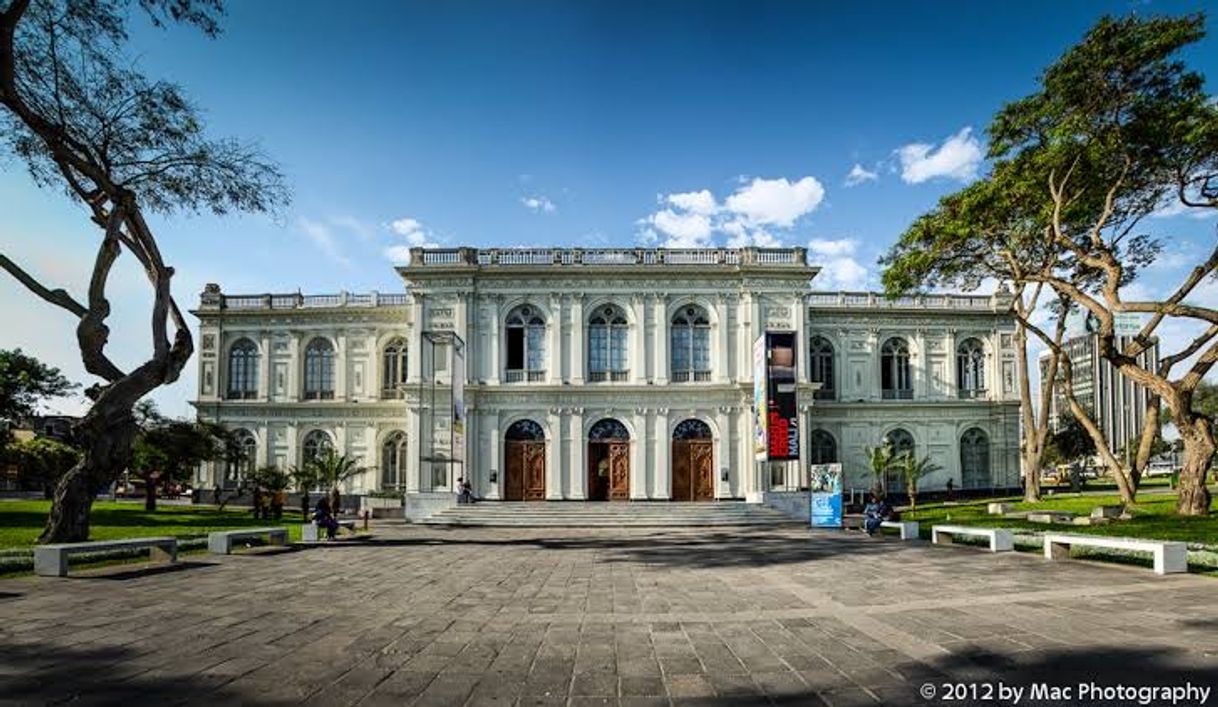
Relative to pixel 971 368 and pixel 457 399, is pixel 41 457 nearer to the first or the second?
pixel 457 399

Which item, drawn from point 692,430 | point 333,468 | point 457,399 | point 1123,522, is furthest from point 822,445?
point 333,468

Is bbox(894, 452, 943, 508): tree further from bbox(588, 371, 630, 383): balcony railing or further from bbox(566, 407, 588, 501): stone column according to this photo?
bbox(566, 407, 588, 501): stone column

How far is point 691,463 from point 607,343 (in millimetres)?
6273

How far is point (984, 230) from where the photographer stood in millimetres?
22203

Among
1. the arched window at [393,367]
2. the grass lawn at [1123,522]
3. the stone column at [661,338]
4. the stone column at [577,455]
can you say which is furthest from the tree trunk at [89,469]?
the stone column at [661,338]

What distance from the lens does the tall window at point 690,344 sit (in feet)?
104

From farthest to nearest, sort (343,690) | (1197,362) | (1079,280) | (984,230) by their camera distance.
Answer: (1079,280) → (984,230) → (1197,362) → (343,690)

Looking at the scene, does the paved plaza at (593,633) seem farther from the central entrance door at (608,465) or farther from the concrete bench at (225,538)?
the central entrance door at (608,465)

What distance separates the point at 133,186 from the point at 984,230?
22836mm

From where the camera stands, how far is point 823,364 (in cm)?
3534

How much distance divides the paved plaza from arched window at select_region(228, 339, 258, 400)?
2492 cm

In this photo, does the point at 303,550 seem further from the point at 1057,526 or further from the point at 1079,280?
the point at 1079,280

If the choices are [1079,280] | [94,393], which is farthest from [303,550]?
[1079,280]

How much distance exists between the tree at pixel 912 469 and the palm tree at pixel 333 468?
2307cm
